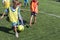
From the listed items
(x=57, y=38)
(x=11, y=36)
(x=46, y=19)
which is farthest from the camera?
(x=46, y=19)

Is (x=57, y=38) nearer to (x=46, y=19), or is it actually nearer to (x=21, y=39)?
(x=21, y=39)

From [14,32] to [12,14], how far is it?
1133 mm

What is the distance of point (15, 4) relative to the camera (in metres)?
13.5

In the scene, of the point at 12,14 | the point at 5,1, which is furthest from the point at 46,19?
the point at 12,14

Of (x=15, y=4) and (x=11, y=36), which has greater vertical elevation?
(x=15, y=4)

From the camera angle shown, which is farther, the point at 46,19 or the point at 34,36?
the point at 46,19

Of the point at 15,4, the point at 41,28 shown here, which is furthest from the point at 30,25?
the point at 15,4

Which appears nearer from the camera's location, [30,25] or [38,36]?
[38,36]

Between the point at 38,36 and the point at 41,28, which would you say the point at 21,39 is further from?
the point at 41,28

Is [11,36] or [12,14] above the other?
[12,14]

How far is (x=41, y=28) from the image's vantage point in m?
15.4

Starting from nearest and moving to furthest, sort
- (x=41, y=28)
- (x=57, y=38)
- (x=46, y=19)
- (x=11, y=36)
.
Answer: (x=57, y=38), (x=11, y=36), (x=41, y=28), (x=46, y=19)

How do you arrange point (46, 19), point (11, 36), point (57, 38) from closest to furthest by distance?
point (57, 38), point (11, 36), point (46, 19)

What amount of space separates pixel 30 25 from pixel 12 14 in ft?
7.86
